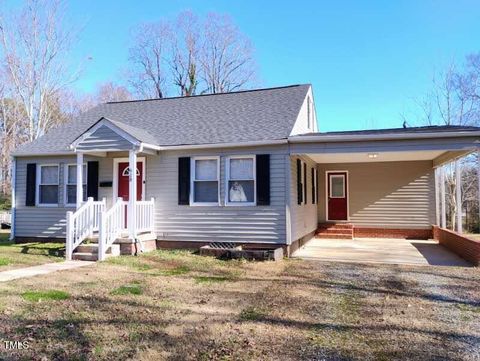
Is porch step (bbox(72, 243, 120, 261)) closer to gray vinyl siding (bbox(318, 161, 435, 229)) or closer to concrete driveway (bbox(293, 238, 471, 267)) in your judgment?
concrete driveway (bbox(293, 238, 471, 267))

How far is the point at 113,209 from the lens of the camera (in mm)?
9711

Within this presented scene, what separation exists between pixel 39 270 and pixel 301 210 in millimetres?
6937

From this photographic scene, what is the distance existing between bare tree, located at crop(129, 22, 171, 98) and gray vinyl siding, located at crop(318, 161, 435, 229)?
22.6 m

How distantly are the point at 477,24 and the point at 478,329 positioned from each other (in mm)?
19894

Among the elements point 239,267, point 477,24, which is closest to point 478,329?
point 239,267

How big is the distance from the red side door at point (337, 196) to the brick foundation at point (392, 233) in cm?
74

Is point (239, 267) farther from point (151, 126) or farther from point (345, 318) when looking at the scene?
point (151, 126)

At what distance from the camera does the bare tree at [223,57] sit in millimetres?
32062

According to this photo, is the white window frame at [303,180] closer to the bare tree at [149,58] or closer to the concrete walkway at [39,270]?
the concrete walkway at [39,270]

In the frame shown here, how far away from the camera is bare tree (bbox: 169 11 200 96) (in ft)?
105

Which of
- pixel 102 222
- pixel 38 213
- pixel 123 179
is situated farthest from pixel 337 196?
pixel 38 213

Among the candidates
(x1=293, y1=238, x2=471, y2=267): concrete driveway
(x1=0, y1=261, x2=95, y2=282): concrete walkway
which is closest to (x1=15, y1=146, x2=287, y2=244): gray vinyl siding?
(x1=293, y1=238, x2=471, y2=267): concrete driveway

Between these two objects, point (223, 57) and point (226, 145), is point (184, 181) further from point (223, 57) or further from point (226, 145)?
point (223, 57)

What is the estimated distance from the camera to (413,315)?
193 inches
